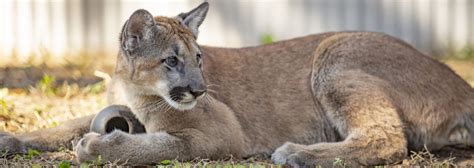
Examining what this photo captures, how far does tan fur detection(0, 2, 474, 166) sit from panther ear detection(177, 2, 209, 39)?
0.16 m

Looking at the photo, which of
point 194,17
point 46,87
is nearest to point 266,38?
point 46,87

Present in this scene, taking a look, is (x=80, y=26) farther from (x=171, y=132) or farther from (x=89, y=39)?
(x=171, y=132)

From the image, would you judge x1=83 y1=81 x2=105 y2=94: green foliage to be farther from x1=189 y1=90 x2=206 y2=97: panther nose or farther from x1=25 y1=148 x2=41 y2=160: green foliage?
x1=189 y1=90 x2=206 y2=97: panther nose

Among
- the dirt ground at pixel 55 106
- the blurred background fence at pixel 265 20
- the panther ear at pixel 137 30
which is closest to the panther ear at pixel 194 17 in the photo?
the panther ear at pixel 137 30

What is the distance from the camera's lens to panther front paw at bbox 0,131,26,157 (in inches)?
260

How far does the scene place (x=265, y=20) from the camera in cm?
1394

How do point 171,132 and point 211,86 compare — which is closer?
point 171,132

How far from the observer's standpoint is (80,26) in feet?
44.9

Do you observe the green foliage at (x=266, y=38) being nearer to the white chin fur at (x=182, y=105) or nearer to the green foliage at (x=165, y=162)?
the white chin fur at (x=182, y=105)

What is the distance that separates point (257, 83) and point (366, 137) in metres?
1.07

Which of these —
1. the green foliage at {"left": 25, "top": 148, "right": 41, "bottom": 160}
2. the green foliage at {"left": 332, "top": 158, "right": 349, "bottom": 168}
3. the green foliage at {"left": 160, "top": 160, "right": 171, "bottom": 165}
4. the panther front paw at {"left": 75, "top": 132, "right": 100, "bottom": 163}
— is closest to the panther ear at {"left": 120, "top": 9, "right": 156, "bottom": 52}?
the panther front paw at {"left": 75, "top": 132, "right": 100, "bottom": 163}

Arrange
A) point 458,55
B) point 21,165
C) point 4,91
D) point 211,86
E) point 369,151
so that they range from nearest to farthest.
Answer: point 21,165, point 369,151, point 211,86, point 4,91, point 458,55

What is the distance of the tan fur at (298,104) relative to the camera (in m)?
6.37

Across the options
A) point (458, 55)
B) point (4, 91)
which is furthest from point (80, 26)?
point (458, 55)
